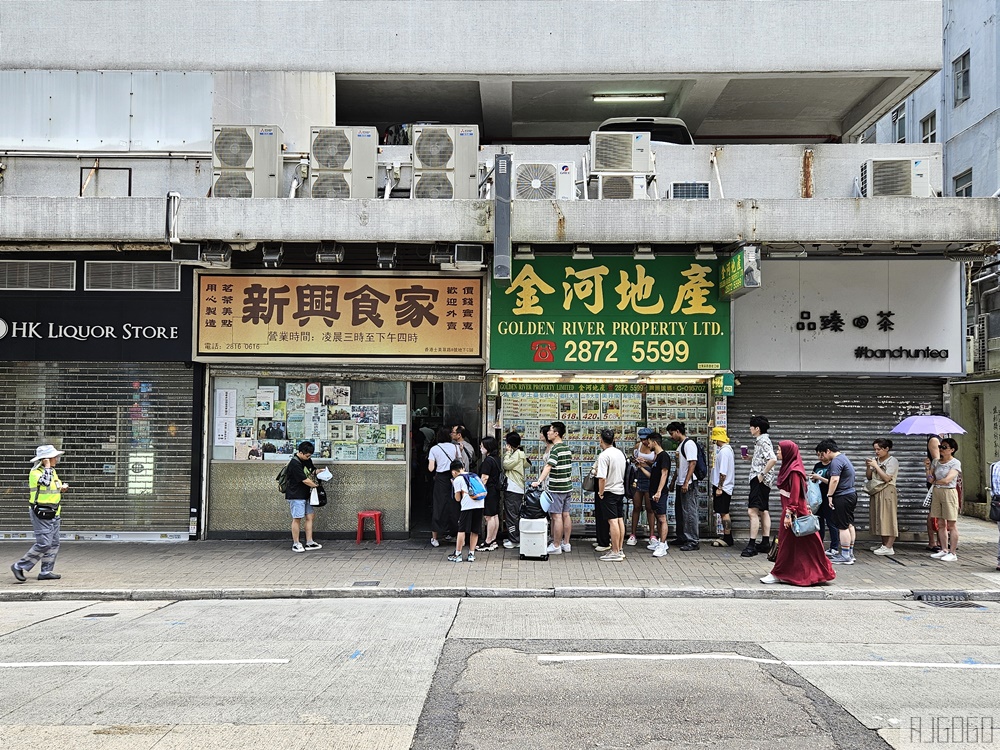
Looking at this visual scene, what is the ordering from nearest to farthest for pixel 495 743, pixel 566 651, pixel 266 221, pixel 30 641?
pixel 495 743 → pixel 566 651 → pixel 30 641 → pixel 266 221

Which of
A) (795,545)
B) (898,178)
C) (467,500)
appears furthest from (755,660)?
(898,178)

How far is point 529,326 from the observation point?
492 inches

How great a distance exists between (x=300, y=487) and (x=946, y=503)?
30.6 feet

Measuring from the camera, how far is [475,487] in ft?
36.1

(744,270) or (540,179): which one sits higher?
(540,179)

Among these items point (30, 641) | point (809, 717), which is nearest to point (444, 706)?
point (809, 717)

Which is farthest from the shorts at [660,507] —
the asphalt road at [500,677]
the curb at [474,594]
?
the asphalt road at [500,677]

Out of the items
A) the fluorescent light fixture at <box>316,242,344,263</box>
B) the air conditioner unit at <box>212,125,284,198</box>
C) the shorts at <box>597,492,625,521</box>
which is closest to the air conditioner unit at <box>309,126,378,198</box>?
the air conditioner unit at <box>212,125,284,198</box>

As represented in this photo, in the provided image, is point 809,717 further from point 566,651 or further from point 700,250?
point 700,250

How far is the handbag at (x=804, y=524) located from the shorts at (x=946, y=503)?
328cm

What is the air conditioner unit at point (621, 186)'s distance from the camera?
12.2 m

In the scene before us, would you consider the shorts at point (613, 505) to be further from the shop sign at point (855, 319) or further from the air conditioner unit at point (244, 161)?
the air conditioner unit at point (244, 161)

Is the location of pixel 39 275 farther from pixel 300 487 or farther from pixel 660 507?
A: pixel 660 507

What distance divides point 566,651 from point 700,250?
24.5ft
